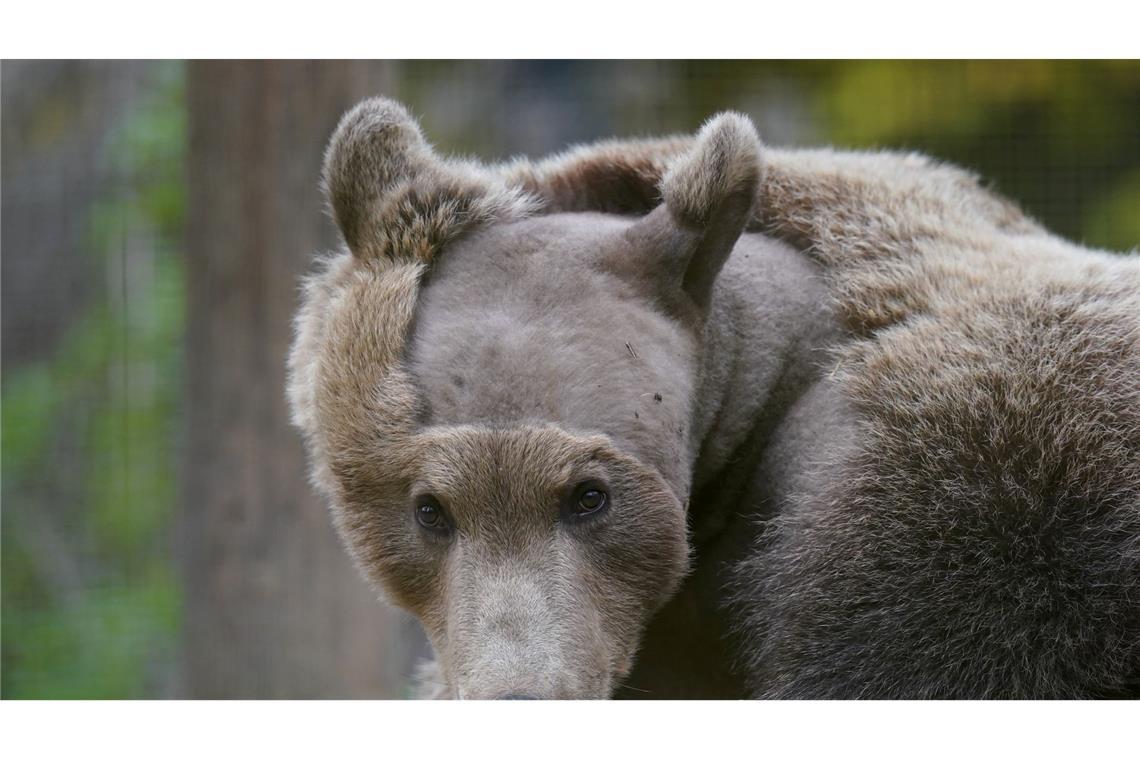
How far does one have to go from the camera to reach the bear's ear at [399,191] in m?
2.69

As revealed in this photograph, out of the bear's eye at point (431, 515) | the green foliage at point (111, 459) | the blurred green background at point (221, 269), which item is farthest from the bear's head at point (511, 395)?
the green foliage at point (111, 459)

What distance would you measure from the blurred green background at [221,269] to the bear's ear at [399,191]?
1838 millimetres

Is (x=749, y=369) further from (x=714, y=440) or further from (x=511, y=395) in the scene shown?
(x=511, y=395)

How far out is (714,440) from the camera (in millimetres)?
2789

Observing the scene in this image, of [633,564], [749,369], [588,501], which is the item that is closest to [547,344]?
[588,501]

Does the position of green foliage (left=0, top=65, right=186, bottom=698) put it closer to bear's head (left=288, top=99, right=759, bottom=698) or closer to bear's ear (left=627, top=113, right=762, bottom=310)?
bear's head (left=288, top=99, right=759, bottom=698)

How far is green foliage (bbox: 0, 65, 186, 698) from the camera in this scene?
655 centimetres

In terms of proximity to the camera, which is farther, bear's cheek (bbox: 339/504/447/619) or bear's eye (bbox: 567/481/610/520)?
bear's cheek (bbox: 339/504/447/619)

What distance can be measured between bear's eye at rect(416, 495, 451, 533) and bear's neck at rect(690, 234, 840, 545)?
632 mm

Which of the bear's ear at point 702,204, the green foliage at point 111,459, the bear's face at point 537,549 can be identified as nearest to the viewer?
the bear's face at point 537,549

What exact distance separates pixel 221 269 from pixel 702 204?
3.56m

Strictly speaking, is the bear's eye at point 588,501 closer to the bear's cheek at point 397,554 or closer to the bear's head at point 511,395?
the bear's head at point 511,395

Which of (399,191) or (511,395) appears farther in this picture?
(399,191)

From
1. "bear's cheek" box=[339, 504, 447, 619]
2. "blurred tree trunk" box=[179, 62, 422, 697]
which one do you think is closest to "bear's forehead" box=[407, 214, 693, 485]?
"bear's cheek" box=[339, 504, 447, 619]
